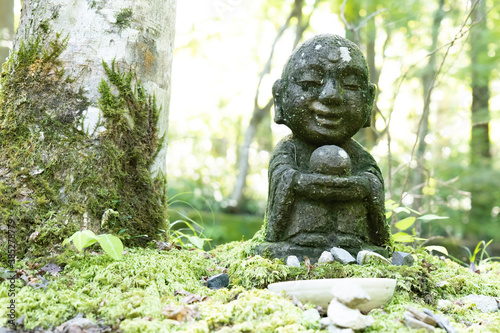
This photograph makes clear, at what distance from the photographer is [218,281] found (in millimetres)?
2859

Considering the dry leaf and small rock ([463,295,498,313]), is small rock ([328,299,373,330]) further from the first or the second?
small rock ([463,295,498,313])

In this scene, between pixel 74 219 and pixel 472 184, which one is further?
pixel 472 184

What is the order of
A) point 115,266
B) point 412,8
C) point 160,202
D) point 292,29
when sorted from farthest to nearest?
point 292,29 → point 412,8 → point 160,202 → point 115,266

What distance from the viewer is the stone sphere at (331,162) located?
316cm

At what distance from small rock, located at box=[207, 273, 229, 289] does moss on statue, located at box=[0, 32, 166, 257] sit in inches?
29.1

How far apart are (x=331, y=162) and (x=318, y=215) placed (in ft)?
1.44

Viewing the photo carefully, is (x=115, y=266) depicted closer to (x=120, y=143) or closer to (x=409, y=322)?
(x=120, y=143)

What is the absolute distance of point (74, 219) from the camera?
2.89 meters

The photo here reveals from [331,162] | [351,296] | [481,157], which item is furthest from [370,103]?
[481,157]

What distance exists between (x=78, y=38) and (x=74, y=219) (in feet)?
4.67

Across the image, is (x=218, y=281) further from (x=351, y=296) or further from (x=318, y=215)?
(x=351, y=296)

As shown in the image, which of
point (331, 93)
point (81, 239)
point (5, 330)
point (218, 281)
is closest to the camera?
point (5, 330)

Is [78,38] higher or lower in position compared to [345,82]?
higher

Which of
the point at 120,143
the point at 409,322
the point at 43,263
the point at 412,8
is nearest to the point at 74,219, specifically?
the point at 43,263
